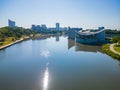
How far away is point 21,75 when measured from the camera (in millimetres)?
8953

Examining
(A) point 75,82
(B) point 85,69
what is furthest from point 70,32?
(A) point 75,82

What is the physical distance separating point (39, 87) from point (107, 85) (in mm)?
3189

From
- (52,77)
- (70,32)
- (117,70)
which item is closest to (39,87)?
(52,77)

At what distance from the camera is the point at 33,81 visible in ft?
26.3

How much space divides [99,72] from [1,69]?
20.2 ft

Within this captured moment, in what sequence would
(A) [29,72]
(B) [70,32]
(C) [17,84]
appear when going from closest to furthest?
(C) [17,84]
(A) [29,72]
(B) [70,32]

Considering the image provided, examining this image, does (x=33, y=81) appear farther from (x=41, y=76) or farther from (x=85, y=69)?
(x=85, y=69)

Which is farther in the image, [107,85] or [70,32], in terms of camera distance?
[70,32]

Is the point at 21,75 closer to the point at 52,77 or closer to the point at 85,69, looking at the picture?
the point at 52,77

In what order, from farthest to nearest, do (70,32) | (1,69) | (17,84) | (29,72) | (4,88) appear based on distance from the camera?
(70,32) < (1,69) < (29,72) < (17,84) < (4,88)

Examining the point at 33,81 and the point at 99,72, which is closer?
the point at 33,81

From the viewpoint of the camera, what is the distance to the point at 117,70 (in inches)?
400

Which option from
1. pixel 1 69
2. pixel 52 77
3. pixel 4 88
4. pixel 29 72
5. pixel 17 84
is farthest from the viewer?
pixel 1 69

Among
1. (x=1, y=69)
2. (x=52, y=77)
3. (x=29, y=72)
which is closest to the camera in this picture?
(x=52, y=77)
